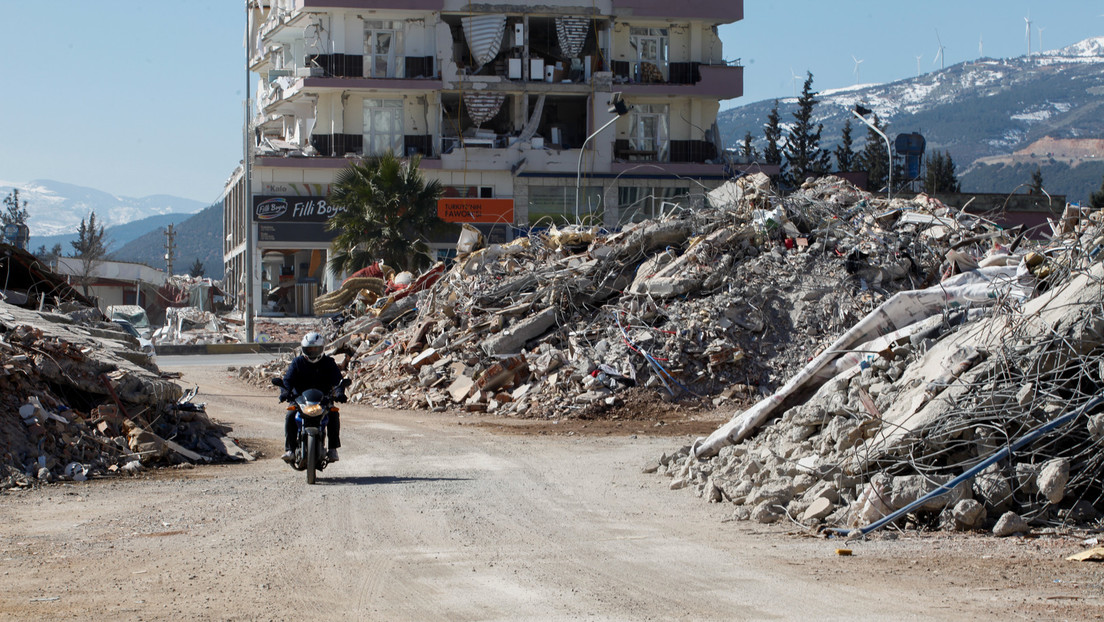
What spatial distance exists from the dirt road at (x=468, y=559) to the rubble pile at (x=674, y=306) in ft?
24.1

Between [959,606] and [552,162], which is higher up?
[552,162]

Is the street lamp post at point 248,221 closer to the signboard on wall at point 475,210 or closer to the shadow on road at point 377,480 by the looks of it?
the signboard on wall at point 475,210

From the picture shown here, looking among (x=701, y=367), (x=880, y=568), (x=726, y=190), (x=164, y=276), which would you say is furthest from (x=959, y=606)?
(x=164, y=276)

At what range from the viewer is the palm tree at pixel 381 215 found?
34.6 meters

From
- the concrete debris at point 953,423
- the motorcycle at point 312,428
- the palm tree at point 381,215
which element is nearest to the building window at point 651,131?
the palm tree at point 381,215

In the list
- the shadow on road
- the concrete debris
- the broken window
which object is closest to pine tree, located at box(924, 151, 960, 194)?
the broken window

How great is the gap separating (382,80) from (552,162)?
27.0ft

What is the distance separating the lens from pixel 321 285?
49188mm

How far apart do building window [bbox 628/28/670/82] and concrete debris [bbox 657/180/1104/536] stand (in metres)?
41.8

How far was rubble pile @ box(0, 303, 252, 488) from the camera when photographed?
415 inches

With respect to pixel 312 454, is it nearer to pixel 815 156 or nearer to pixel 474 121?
pixel 474 121

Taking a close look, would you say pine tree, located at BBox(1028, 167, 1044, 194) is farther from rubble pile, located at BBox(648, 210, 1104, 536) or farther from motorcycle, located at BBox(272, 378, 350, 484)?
motorcycle, located at BBox(272, 378, 350, 484)

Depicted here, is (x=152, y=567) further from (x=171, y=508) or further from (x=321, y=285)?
(x=321, y=285)

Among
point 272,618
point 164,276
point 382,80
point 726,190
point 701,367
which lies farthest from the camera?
point 164,276
